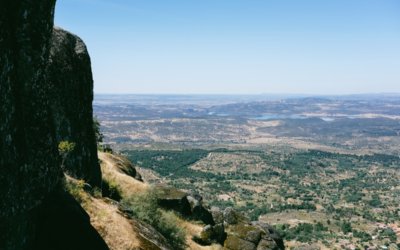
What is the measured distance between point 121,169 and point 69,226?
12929mm

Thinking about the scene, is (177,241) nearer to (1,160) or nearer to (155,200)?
(155,200)

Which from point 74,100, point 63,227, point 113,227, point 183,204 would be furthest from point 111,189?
point 63,227

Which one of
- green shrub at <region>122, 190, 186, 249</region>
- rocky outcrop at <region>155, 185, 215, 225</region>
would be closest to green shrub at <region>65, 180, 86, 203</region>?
green shrub at <region>122, 190, 186, 249</region>

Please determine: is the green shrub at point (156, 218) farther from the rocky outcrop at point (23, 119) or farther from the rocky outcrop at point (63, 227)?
the rocky outcrop at point (23, 119)

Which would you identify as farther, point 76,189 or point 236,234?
point 236,234

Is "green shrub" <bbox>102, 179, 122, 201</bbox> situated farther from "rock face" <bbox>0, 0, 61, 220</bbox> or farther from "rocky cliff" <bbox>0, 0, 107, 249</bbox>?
"rock face" <bbox>0, 0, 61, 220</bbox>

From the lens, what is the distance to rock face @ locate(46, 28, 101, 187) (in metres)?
14.8

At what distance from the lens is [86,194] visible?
530 inches

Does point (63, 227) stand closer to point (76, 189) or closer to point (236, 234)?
point (76, 189)

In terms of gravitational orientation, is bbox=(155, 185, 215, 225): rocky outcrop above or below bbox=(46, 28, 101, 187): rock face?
below

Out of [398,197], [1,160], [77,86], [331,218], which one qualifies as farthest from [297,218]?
[1,160]

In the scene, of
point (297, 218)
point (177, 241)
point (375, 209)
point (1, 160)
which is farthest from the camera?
point (375, 209)

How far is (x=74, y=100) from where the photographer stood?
1573cm

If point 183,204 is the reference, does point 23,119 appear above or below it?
above
